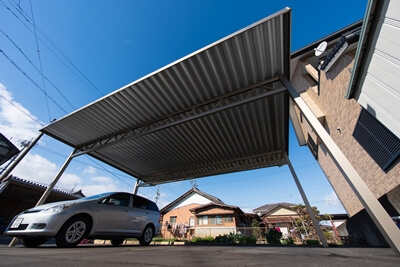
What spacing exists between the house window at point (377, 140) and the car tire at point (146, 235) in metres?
7.00

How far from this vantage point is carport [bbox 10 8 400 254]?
13.6 feet

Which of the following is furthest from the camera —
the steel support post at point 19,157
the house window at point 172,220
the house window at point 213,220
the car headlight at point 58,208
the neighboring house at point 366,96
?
the house window at point 172,220

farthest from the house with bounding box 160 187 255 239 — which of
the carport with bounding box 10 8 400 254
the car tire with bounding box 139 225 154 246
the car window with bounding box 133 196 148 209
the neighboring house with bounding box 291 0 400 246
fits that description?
the car window with bounding box 133 196 148 209

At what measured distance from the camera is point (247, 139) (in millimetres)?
8031

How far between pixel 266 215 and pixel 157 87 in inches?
965

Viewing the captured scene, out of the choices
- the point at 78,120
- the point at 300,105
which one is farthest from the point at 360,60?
the point at 78,120

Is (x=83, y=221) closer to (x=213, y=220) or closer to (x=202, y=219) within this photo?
(x=213, y=220)

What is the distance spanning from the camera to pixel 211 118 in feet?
22.6

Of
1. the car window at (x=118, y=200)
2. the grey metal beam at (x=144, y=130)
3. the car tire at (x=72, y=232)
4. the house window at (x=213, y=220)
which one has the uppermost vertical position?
the grey metal beam at (x=144, y=130)

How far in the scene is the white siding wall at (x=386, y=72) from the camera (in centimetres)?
268

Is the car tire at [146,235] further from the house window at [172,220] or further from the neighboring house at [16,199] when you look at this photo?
the house window at [172,220]

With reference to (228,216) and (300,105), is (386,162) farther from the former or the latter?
(228,216)

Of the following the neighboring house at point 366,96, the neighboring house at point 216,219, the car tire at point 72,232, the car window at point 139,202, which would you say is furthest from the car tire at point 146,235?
the neighboring house at point 216,219

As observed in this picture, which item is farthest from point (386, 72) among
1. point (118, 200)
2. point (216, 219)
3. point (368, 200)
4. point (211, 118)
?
point (216, 219)
